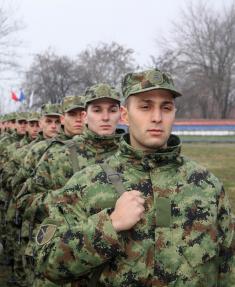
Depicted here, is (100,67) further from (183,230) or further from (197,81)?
(183,230)

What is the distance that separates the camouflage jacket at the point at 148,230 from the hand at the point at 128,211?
35 millimetres

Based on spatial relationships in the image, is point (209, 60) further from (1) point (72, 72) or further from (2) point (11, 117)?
(2) point (11, 117)

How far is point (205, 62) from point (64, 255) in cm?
5682

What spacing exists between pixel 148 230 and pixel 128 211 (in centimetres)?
18

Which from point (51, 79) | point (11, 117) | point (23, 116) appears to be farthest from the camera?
point (51, 79)

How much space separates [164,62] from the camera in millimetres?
55594

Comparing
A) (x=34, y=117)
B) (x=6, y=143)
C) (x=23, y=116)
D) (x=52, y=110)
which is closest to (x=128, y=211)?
(x=52, y=110)

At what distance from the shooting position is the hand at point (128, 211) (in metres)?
2.13

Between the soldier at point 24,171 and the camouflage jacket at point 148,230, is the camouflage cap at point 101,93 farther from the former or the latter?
the camouflage jacket at point 148,230

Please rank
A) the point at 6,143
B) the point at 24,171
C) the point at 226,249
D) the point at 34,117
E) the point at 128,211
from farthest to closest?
1. the point at 6,143
2. the point at 34,117
3. the point at 24,171
4. the point at 226,249
5. the point at 128,211

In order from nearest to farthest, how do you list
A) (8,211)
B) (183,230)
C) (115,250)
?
(115,250)
(183,230)
(8,211)

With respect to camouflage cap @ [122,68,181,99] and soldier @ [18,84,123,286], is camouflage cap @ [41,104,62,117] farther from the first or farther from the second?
camouflage cap @ [122,68,181,99]

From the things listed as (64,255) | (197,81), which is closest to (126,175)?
(64,255)

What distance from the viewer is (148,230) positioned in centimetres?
226
